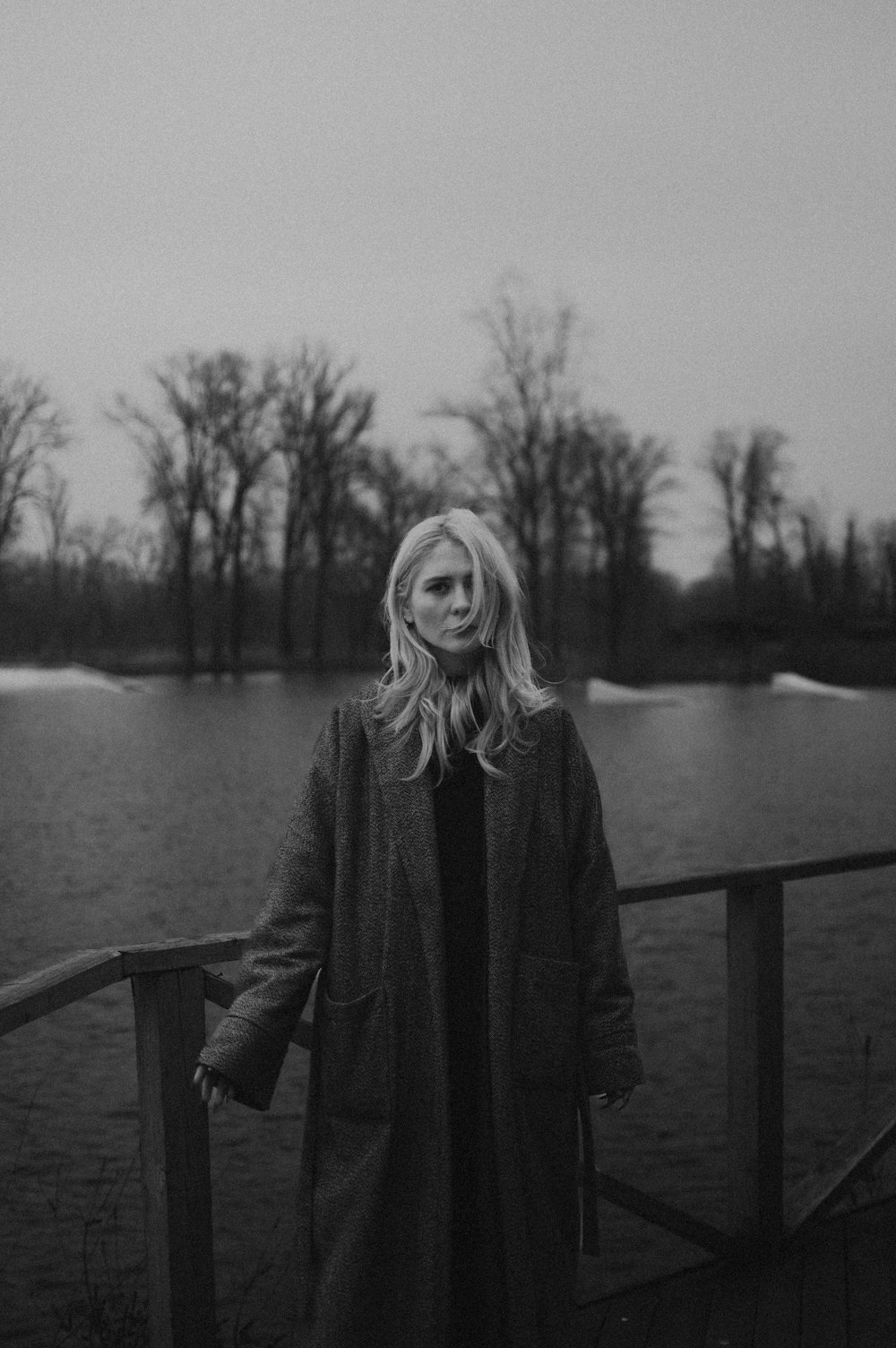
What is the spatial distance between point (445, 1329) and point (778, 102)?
20.2 metres

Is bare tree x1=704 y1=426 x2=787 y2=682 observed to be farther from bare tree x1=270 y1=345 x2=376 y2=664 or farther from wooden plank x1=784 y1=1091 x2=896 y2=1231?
→ wooden plank x1=784 y1=1091 x2=896 y2=1231

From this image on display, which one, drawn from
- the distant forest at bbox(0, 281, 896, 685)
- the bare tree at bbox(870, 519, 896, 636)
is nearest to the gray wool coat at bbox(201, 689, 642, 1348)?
the distant forest at bbox(0, 281, 896, 685)

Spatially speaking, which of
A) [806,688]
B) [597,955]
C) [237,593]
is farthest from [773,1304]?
[806,688]

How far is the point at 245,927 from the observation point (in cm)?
1324

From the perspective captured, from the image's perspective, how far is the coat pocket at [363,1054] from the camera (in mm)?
2584

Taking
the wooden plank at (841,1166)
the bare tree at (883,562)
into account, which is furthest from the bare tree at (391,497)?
the wooden plank at (841,1166)

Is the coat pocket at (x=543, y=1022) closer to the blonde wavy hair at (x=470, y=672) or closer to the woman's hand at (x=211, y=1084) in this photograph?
the blonde wavy hair at (x=470, y=672)

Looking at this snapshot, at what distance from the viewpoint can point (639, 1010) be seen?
10.1 meters

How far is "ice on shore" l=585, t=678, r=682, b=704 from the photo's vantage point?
5147 centimetres

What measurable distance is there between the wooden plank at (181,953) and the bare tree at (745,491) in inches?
2387

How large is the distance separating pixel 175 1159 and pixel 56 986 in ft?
1.80

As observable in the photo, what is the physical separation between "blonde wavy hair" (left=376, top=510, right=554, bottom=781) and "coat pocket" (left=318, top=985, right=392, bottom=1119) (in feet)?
1.24

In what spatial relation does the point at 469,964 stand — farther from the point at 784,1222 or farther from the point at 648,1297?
the point at 784,1222

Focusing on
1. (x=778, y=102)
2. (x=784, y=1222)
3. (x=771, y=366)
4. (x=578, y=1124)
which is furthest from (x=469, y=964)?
(x=771, y=366)
